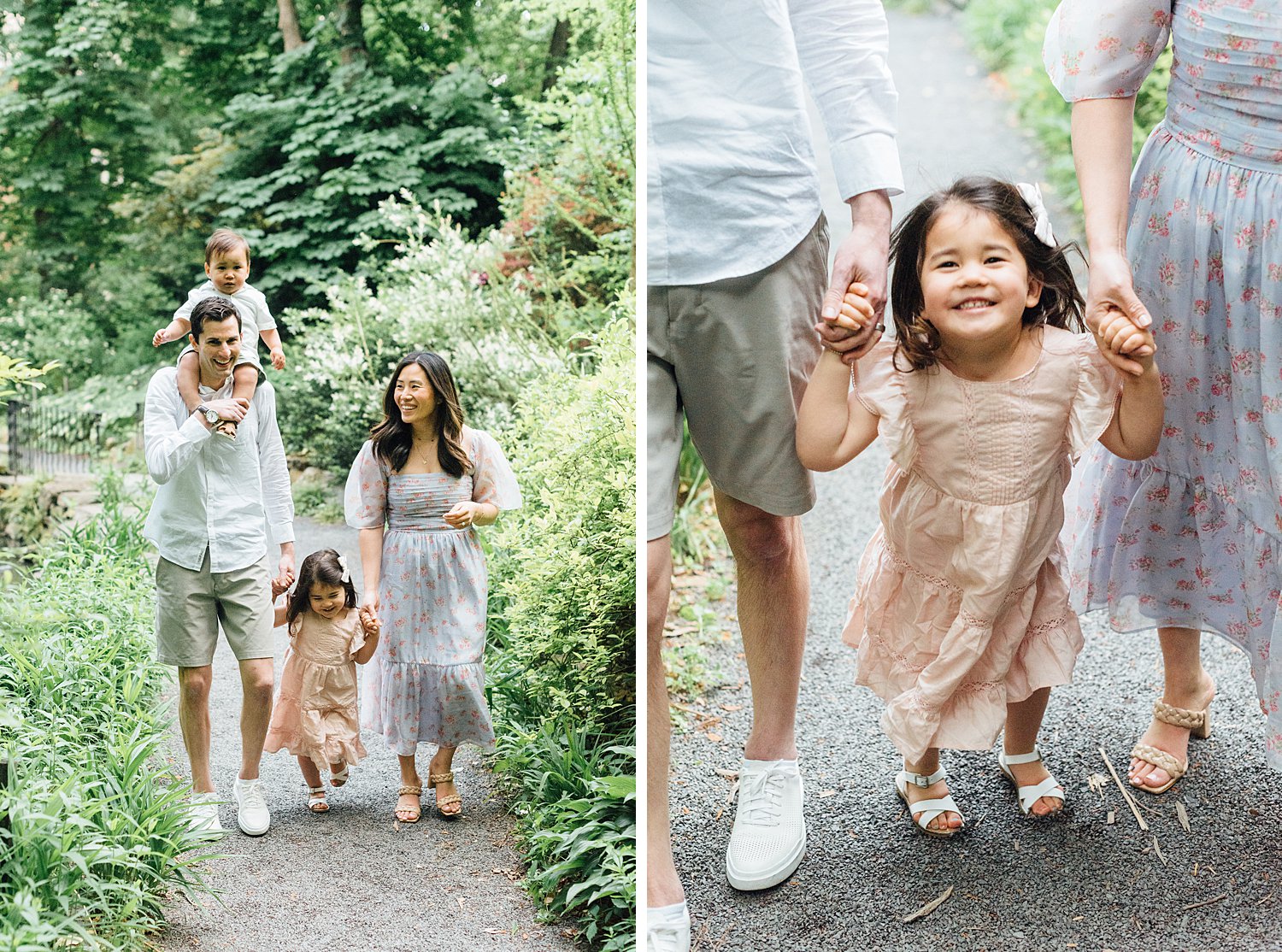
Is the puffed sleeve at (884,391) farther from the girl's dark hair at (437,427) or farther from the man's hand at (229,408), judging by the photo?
the man's hand at (229,408)

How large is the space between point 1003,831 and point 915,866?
0.69 feet

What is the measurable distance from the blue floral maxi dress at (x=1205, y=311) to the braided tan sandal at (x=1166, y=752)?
0.21 metres

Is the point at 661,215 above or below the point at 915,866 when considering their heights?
above

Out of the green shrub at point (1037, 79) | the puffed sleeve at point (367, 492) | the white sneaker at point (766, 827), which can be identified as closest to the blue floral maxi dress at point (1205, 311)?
the white sneaker at point (766, 827)

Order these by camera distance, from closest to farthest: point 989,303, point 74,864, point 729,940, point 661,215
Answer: point 74,864 → point 661,215 → point 989,303 → point 729,940

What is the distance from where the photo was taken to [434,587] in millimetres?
2131

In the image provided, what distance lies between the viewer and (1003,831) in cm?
250

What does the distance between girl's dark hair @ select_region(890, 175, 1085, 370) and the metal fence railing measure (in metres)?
1.29

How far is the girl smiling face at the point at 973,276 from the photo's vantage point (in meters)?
2.08

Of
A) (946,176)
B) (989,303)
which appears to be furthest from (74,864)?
(946,176)

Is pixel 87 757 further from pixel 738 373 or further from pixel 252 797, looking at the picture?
pixel 738 373

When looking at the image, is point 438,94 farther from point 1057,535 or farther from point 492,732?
point 1057,535

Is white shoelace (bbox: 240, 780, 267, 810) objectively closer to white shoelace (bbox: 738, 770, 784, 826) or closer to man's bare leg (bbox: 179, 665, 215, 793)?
man's bare leg (bbox: 179, 665, 215, 793)

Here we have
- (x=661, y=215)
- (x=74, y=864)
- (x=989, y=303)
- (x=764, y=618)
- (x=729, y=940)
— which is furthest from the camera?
(x=764, y=618)
